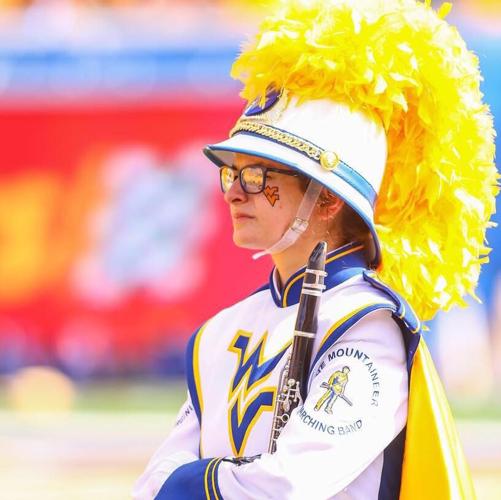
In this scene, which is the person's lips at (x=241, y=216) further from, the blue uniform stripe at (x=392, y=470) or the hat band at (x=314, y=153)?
the blue uniform stripe at (x=392, y=470)

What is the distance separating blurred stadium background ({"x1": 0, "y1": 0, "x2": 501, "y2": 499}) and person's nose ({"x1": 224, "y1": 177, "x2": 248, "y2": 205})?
7746 mm

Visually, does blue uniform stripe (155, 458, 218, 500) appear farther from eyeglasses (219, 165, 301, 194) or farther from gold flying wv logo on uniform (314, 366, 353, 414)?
eyeglasses (219, 165, 301, 194)

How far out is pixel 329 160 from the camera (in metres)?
2.64

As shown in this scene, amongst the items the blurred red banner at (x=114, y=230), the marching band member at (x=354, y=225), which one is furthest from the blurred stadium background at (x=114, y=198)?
the marching band member at (x=354, y=225)

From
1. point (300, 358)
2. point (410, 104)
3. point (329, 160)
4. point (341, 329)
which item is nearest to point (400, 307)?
point (341, 329)

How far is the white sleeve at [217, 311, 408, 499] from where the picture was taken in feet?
7.56

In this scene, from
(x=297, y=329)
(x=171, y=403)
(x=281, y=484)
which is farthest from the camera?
(x=171, y=403)

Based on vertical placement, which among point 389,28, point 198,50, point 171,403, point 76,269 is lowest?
point 389,28

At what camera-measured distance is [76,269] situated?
11016mm

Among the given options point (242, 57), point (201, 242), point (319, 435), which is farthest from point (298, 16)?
point (201, 242)

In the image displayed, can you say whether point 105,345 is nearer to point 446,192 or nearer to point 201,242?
point 201,242

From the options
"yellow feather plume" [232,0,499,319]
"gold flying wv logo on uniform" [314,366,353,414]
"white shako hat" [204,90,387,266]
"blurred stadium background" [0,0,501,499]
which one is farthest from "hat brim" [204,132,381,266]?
"blurred stadium background" [0,0,501,499]

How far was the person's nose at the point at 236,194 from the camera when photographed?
269 cm

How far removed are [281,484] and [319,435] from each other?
0.41 ft
